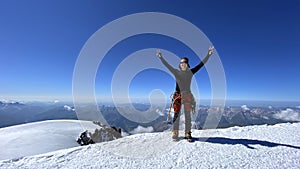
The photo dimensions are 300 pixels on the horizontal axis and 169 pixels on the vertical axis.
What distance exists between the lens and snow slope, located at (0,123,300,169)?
13.6ft

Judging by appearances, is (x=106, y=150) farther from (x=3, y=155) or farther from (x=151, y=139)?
(x=3, y=155)

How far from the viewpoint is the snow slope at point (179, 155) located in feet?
13.6

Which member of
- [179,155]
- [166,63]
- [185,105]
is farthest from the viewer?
[185,105]

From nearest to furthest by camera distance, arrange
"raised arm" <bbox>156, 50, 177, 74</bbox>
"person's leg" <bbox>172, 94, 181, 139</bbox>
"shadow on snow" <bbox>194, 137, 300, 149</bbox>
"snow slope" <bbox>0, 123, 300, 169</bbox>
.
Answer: "snow slope" <bbox>0, 123, 300, 169</bbox> < "shadow on snow" <bbox>194, 137, 300, 149</bbox> < "raised arm" <bbox>156, 50, 177, 74</bbox> < "person's leg" <bbox>172, 94, 181, 139</bbox>

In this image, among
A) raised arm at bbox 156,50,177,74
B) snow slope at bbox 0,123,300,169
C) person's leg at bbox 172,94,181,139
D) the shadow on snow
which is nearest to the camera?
snow slope at bbox 0,123,300,169

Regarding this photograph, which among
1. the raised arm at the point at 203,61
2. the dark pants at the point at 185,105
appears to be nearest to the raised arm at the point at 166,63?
the raised arm at the point at 203,61

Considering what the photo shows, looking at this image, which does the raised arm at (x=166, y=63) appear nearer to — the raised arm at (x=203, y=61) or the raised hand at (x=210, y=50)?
the raised arm at (x=203, y=61)

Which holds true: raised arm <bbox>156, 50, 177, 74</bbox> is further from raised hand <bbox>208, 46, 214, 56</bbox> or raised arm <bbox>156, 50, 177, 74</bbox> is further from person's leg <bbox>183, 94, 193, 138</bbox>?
raised hand <bbox>208, 46, 214, 56</bbox>

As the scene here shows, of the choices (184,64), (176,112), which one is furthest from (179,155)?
(184,64)

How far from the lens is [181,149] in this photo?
4945 millimetres

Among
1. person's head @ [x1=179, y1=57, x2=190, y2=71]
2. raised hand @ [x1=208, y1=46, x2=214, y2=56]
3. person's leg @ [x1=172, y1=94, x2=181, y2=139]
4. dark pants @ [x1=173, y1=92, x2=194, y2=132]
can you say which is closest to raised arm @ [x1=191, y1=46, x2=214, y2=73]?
raised hand @ [x1=208, y1=46, x2=214, y2=56]

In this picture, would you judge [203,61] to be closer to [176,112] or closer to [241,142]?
[176,112]

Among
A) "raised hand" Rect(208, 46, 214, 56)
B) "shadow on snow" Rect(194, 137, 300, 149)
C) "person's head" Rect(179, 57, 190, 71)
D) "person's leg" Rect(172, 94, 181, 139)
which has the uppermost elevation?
"raised hand" Rect(208, 46, 214, 56)

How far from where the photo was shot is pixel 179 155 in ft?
15.0
